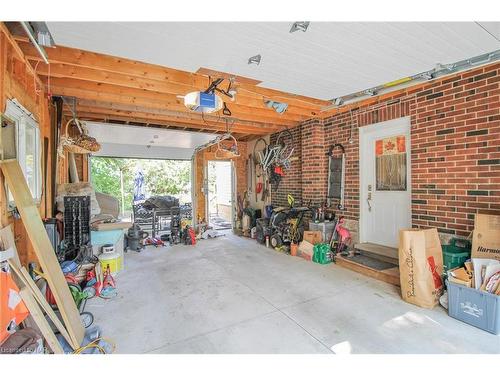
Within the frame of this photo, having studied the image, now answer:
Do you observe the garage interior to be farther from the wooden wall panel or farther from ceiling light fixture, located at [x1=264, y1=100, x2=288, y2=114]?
the wooden wall panel

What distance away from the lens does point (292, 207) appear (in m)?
5.75

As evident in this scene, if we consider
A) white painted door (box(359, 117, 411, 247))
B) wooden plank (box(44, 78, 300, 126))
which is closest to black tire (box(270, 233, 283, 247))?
white painted door (box(359, 117, 411, 247))

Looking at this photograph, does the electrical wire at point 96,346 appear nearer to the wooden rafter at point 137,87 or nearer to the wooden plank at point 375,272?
the wooden rafter at point 137,87

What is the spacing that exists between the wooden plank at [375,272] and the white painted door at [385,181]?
0.71 meters

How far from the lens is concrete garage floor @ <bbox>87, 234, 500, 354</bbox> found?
2191mm

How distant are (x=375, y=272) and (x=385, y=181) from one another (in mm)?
1527

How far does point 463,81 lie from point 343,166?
213 centimetres

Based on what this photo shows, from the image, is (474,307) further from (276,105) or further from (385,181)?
(276,105)

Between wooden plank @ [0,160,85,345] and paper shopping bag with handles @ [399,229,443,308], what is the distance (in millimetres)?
3332

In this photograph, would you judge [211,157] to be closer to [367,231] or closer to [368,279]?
[367,231]

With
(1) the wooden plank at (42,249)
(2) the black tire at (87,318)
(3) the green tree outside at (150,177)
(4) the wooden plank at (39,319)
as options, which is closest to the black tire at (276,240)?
(2) the black tire at (87,318)

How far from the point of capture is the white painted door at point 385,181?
402 centimetres

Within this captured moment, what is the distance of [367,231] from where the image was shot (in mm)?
4621

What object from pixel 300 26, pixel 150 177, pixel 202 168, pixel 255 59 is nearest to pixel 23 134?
pixel 255 59
